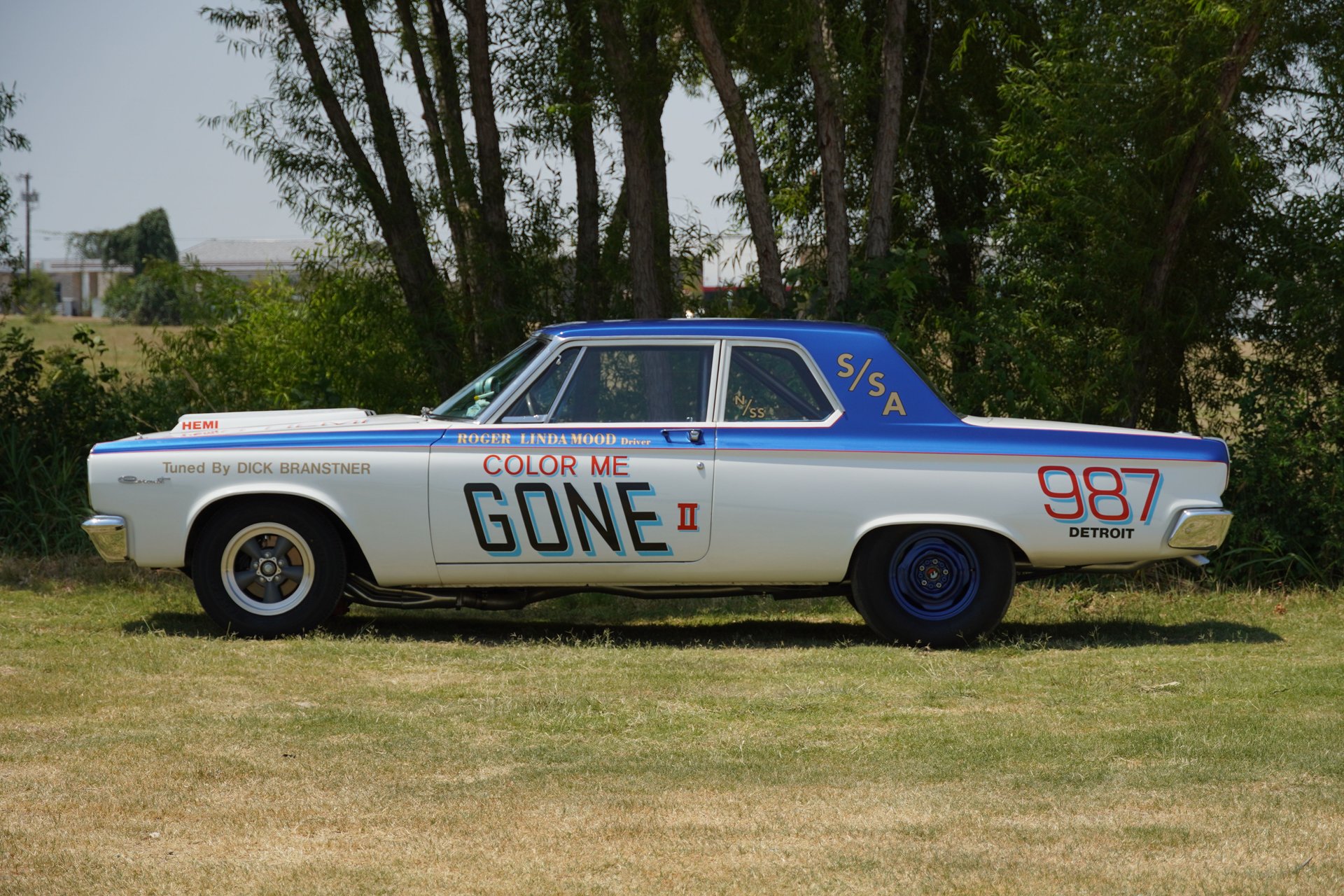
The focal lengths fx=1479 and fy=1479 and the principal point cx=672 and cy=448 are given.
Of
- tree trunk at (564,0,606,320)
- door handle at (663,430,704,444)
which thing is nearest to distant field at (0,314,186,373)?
tree trunk at (564,0,606,320)

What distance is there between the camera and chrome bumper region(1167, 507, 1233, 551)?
7164mm

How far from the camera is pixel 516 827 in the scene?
14.6 ft

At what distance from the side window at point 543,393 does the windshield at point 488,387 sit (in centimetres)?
12

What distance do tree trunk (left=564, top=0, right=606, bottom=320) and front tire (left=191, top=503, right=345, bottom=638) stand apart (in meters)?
5.34

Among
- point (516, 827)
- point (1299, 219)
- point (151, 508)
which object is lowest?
point (516, 827)

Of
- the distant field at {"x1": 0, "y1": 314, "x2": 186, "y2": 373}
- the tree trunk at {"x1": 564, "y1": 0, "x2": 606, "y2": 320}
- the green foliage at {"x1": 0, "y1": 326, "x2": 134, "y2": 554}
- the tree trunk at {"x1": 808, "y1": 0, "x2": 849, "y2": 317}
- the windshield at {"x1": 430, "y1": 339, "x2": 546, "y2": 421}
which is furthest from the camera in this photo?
the distant field at {"x1": 0, "y1": 314, "x2": 186, "y2": 373}

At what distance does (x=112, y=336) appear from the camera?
1849 inches

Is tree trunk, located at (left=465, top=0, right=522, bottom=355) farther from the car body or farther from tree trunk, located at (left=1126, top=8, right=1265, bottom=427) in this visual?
tree trunk, located at (left=1126, top=8, right=1265, bottom=427)

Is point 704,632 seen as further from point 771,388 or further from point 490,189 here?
point 490,189

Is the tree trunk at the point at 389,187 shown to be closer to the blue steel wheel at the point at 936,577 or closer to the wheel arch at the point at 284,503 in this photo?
the wheel arch at the point at 284,503

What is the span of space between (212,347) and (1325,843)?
11.3 m

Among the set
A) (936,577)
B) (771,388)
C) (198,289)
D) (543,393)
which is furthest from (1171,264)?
(198,289)

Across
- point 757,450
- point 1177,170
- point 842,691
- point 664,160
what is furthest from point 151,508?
point 1177,170

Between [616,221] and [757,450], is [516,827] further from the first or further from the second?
[616,221]
